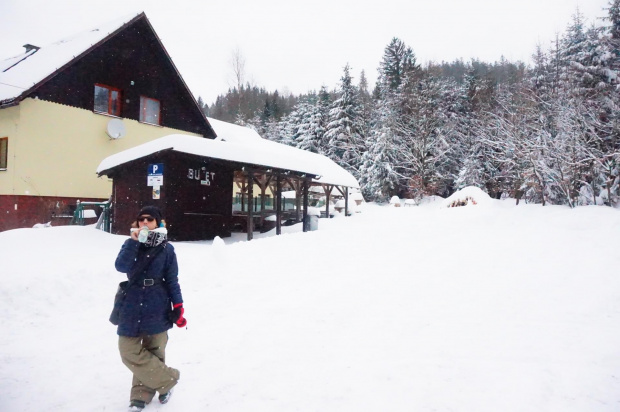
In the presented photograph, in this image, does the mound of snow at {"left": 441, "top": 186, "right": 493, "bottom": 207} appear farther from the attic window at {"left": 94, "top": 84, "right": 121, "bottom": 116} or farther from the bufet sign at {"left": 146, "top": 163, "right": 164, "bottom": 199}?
the attic window at {"left": 94, "top": 84, "right": 121, "bottom": 116}

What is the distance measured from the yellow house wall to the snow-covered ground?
571 centimetres

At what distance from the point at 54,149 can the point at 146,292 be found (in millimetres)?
14451

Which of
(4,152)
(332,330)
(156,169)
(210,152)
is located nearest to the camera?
(332,330)

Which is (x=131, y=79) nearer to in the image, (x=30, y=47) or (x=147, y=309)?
(x=30, y=47)

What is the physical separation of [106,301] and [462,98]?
4122 centimetres

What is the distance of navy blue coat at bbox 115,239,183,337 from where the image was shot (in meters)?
2.95

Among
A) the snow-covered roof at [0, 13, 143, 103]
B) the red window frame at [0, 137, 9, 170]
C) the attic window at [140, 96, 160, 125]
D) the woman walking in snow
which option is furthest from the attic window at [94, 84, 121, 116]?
the woman walking in snow

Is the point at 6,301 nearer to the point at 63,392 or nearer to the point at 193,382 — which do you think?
the point at 63,392

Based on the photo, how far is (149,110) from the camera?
18.1 m

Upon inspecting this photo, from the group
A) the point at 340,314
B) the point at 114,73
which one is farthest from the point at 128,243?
the point at 114,73

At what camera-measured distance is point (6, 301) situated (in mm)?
5250

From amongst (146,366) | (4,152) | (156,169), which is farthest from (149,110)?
(146,366)

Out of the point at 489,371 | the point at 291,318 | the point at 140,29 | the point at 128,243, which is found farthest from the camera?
the point at 140,29

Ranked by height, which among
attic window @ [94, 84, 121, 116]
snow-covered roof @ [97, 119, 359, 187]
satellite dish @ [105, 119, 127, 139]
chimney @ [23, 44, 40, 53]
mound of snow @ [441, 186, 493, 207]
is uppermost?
chimney @ [23, 44, 40, 53]
